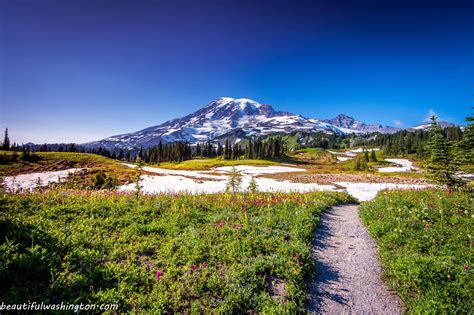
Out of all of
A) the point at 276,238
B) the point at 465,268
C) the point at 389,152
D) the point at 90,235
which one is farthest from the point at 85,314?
the point at 389,152

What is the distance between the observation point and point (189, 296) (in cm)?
562

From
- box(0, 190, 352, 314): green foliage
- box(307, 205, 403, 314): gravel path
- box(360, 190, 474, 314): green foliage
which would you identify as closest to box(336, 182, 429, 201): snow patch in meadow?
box(360, 190, 474, 314): green foliage

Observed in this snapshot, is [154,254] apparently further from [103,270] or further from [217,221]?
[217,221]

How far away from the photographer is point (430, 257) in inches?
285

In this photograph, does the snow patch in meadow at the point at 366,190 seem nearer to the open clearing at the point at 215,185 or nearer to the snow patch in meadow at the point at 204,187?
the open clearing at the point at 215,185

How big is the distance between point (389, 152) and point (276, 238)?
630 feet

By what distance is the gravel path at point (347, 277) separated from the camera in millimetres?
5941

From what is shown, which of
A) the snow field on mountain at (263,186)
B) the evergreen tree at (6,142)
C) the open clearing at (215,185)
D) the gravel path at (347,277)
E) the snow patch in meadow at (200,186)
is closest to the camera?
the gravel path at (347,277)

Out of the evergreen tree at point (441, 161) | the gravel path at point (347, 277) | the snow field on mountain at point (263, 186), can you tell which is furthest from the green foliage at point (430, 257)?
the snow field on mountain at point (263, 186)

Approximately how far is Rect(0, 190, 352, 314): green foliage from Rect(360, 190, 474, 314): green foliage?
9.55 feet

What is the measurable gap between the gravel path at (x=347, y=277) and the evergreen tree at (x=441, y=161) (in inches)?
535

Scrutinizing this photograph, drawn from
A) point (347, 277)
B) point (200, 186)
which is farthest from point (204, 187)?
point (347, 277)

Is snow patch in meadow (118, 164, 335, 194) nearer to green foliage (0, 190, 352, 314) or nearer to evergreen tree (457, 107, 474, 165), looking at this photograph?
green foliage (0, 190, 352, 314)

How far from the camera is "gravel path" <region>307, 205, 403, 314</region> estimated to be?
234 inches
